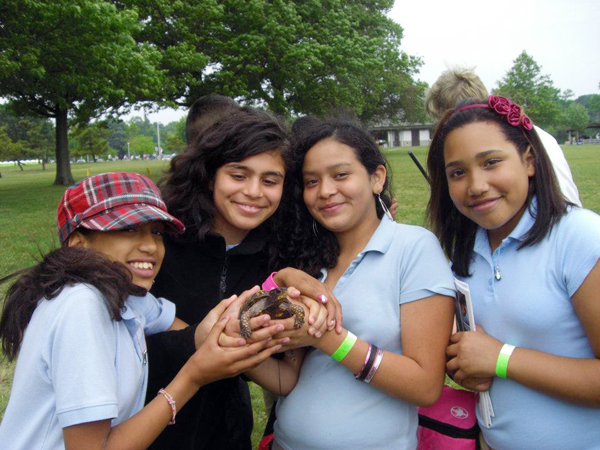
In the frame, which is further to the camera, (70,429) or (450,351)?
(450,351)

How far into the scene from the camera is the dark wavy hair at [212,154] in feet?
8.09

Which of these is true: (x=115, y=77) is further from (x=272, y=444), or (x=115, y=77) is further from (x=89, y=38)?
(x=272, y=444)

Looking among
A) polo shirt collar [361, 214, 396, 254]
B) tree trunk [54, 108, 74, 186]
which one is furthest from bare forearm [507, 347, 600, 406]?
tree trunk [54, 108, 74, 186]

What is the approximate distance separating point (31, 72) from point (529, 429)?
1631 centimetres

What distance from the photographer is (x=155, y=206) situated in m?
2.09

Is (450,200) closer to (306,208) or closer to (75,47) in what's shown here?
(306,208)

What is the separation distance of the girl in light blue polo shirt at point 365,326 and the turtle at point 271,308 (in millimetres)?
151

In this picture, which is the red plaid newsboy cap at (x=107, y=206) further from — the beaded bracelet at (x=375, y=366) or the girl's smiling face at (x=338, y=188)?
the beaded bracelet at (x=375, y=366)

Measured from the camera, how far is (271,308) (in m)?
1.94

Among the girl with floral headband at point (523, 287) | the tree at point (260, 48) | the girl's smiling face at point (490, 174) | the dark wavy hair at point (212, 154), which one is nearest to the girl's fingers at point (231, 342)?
the dark wavy hair at point (212, 154)

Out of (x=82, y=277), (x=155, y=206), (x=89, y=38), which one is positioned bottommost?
(x=82, y=277)

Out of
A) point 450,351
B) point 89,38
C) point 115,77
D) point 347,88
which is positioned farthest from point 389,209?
point 347,88

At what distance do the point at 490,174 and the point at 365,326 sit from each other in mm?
872

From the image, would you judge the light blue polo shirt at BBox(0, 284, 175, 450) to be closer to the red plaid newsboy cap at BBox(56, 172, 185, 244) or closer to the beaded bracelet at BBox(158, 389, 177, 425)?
the beaded bracelet at BBox(158, 389, 177, 425)
